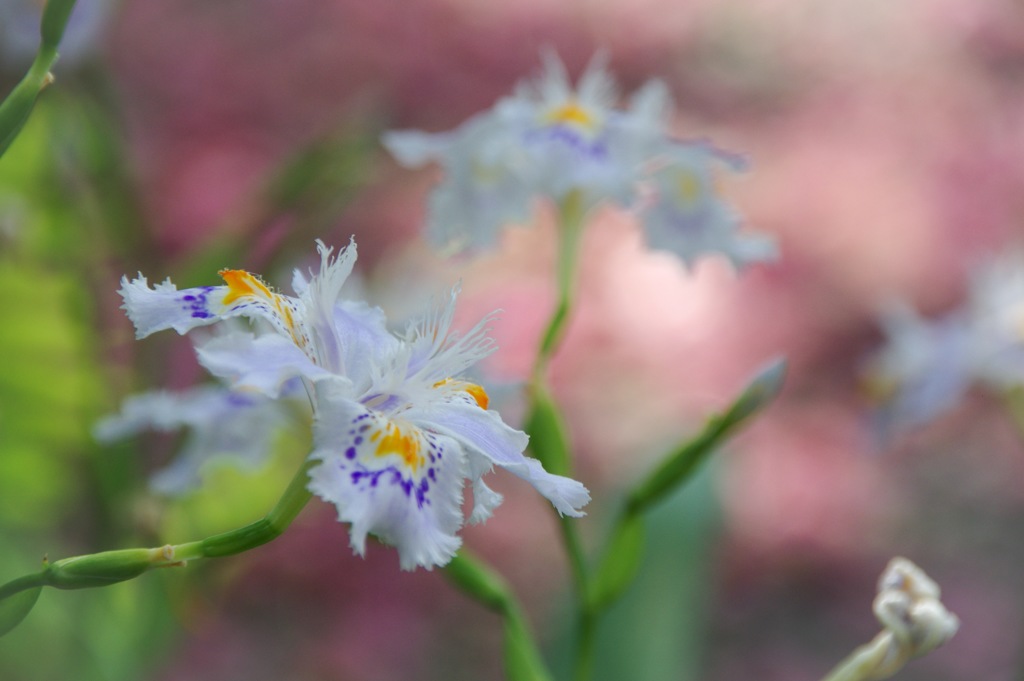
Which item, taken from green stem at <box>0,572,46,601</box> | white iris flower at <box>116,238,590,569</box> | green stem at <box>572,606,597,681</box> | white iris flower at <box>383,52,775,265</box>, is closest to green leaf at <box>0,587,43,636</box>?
green stem at <box>0,572,46,601</box>

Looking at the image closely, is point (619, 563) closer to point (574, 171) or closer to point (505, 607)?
point (505, 607)

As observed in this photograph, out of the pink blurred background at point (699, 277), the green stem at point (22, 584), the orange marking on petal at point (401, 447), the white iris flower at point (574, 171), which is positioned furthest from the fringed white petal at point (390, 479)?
the pink blurred background at point (699, 277)

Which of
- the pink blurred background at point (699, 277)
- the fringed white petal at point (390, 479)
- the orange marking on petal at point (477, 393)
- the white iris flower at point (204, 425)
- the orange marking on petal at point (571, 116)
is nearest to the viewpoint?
the fringed white petal at point (390, 479)

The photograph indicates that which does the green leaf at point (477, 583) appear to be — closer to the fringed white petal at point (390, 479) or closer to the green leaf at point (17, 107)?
the fringed white petal at point (390, 479)

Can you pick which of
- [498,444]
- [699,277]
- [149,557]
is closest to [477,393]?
[498,444]

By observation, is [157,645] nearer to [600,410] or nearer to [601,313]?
[600,410]

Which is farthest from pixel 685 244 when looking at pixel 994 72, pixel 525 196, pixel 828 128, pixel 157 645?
pixel 994 72
